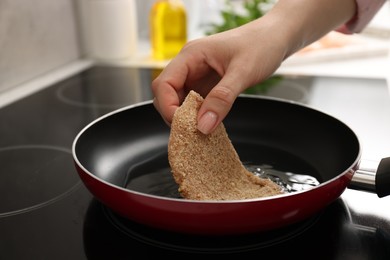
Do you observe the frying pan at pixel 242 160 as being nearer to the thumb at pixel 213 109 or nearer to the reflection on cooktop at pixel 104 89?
→ the thumb at pixel 213 109

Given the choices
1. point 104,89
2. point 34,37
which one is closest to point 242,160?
point 104,89

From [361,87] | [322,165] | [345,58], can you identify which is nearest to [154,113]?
[322,165]

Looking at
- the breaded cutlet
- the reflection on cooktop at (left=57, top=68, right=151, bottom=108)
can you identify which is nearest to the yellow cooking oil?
the reflection on cooktop at (left=57, top=68, right=151, bottom=108)

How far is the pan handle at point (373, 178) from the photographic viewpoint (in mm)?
606

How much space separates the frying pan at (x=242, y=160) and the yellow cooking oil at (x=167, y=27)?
1.89ft

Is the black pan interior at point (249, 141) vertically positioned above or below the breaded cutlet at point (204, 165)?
below

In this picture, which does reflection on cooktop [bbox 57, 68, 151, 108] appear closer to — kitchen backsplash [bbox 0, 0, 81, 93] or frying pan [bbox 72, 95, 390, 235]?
kitchen backsplash [bbox 0, 0, 81, 93]

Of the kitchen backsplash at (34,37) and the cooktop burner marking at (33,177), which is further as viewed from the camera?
the kitchen backsplash at (34,37)

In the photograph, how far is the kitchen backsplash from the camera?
1.12 m

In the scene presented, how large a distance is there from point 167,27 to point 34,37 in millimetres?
400

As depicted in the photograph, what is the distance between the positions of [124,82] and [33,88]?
237mm

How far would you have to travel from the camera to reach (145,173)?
77cm

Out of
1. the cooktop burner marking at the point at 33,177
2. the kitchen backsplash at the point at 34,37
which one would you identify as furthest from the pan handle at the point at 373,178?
the kitchen backsplash at the point at 34,37

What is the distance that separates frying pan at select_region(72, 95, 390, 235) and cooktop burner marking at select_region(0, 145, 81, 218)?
5 centimetres
